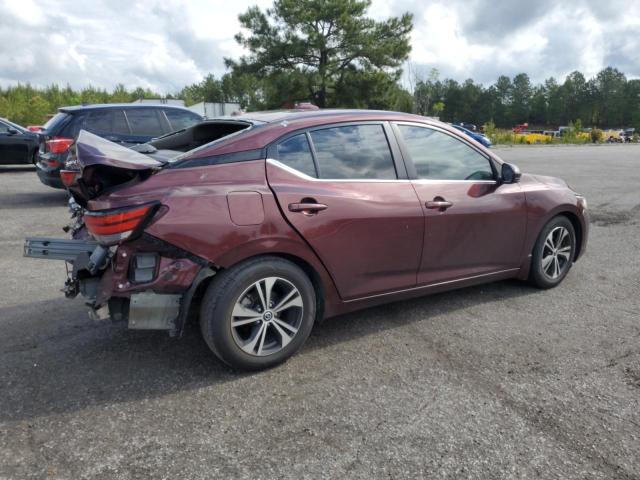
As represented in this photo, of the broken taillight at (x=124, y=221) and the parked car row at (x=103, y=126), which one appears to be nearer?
the broken taillight at (x=124, y=221)

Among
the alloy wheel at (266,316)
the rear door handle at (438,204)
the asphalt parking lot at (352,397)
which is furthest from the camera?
the rear door handle at (438,204)

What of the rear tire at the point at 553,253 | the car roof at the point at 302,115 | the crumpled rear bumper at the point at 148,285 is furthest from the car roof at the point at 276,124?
the rear tire at the point at 553,253

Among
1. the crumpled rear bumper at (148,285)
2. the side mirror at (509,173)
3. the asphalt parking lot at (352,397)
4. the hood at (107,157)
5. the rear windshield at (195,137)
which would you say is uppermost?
the rear windshield at (195,137)

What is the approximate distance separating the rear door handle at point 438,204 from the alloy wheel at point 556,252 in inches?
52.7

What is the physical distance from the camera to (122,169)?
2961 millimetres

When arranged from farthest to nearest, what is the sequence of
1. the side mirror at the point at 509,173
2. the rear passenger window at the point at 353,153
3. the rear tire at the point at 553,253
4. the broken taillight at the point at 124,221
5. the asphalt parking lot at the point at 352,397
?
the rear tire at the point at 553,253
the side mirror at the point at 509,173
the rear passenger window at the point at 353,153
the broken taillight at the point at 124,221
the asphalt parking lot at the point at 352,397

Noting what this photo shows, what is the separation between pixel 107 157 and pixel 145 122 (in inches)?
278

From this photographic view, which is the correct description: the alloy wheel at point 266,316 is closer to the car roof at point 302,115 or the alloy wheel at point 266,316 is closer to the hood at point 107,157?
the hood at point 107,157

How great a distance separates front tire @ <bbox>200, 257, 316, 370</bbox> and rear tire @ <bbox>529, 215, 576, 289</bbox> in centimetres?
234

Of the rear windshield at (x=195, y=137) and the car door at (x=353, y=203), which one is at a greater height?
the rear windshield at (x=195, y=137)

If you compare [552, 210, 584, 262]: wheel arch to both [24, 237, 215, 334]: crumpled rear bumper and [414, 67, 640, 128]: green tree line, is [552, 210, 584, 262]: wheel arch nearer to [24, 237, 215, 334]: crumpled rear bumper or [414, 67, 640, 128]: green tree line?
[24, 237, 215, 334]: crumpled rear bumper

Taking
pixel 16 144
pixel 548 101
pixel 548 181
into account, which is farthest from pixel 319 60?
pixel 548 101

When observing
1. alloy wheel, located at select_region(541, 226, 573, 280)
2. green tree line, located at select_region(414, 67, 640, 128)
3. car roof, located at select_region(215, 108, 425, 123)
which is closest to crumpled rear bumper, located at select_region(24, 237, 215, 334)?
car roof, located at select_region(215, 108, 425, 123)

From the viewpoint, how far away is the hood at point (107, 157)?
2902 millimetres
